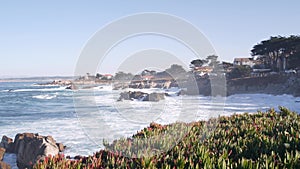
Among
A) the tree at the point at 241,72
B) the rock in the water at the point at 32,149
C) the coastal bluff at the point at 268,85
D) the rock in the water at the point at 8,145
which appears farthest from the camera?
the tree at the point at 241,72

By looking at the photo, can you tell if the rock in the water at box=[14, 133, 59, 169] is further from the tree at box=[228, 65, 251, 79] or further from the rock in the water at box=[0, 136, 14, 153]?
the tree at box=[228, 65, 251, 79]

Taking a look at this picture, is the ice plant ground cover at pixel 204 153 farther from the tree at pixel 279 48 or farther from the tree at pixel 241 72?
the tree at pixel 241 72

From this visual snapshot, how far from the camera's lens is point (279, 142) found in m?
4.59

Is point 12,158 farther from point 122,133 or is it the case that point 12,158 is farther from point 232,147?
point 232,147

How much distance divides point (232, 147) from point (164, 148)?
1.00m

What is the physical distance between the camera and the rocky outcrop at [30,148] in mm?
13559

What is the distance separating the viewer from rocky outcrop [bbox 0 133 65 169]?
13.6m

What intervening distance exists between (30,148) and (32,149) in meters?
0.13

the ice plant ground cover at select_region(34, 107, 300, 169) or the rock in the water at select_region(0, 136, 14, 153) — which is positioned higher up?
the ice plant ground cover at select_region(34, 107, 300, 169)

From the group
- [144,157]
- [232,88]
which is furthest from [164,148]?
[232,88]

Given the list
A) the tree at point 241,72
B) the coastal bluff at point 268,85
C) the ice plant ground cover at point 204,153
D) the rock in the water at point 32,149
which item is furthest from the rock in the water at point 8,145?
the tree at point 241,72

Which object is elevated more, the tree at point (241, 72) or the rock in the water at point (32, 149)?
the tree at point (241, 72)

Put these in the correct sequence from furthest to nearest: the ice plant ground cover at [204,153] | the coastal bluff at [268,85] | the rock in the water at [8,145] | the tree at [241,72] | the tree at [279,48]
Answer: the tree at [241,72]
the tree at [279,48]
the coastal bluff at [268,85]
the rock in the water at [8,145]
the ice plant ground cover at [204,153]

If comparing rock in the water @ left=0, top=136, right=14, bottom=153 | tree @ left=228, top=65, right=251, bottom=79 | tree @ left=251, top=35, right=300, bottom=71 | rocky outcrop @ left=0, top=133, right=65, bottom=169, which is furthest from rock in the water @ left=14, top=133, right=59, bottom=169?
tree @ left=228, top=65, right=251, bottom=79
